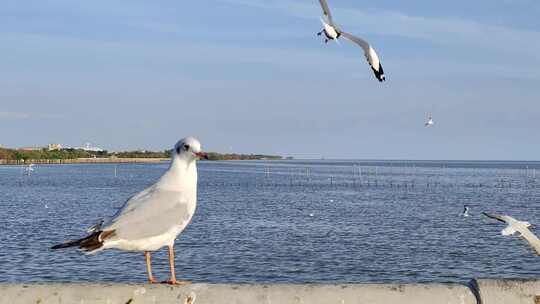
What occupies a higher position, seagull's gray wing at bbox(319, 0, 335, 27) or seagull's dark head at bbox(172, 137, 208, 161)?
seagull's gray wing at bbox(319, 0, 335, 27)

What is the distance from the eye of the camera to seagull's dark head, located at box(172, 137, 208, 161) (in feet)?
16.4

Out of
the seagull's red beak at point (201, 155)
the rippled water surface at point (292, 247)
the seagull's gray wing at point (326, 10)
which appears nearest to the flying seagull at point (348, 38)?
the seagull's gray wing at point (326, 10)

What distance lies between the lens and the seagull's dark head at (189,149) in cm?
501

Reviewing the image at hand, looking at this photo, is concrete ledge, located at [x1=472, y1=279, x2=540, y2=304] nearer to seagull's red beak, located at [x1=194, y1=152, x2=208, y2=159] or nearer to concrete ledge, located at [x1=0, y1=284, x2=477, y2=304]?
concrete ledge, located at [x1=0, y1=284, x2=477, y2=304]

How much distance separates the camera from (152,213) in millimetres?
5102

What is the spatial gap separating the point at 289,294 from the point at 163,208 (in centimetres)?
171

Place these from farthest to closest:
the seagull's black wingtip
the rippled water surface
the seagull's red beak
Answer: the rippled water surface → the seagull's black wingtip → the seagull's red beak

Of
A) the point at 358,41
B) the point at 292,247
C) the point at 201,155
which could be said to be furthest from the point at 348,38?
the point at 292,247

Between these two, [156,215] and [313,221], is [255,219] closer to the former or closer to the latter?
[313,221]

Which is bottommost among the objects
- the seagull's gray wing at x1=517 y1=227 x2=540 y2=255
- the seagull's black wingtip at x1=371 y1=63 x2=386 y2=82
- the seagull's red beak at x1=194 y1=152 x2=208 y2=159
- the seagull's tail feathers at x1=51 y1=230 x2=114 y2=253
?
the seagull's tail feathers at x1=51 y1=230 x2=114 y2=253

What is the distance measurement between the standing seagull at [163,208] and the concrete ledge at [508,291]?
2200 millimetres

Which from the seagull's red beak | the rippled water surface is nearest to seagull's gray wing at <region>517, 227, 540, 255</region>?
the seagull's red beak

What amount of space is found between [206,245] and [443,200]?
54192 mm

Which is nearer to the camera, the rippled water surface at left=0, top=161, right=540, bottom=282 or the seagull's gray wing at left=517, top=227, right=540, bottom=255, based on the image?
the seagull's gray wing at left=517, top=227, right=540, bottom=255
